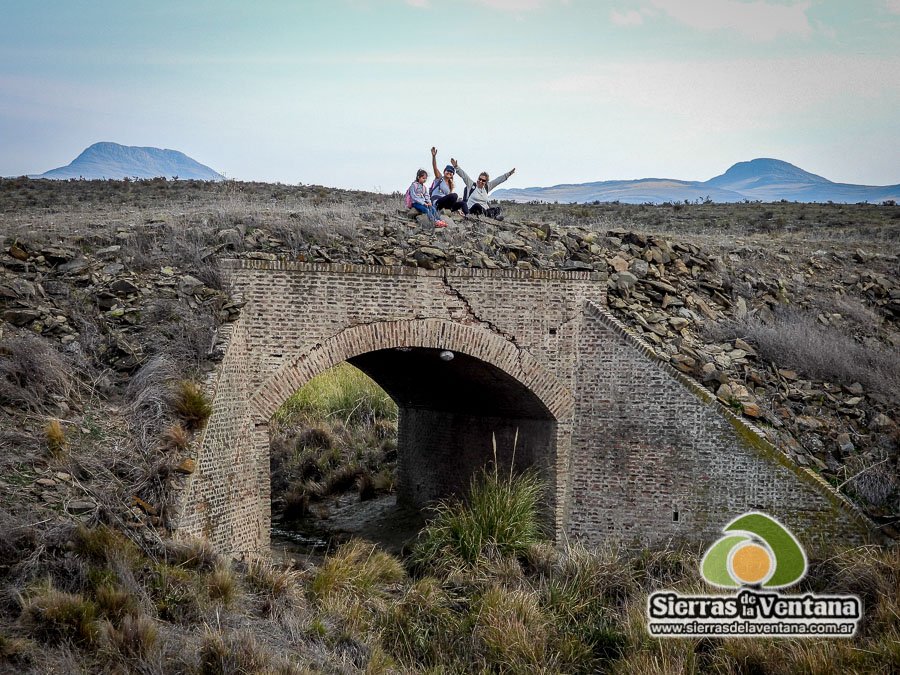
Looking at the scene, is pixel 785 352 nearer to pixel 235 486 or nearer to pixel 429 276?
pixel 429 276

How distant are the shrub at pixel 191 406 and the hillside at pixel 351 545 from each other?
6 cm

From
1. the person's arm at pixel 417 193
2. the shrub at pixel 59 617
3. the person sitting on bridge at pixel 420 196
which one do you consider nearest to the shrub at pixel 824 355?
the person sitting on bridge at pixel 420 196

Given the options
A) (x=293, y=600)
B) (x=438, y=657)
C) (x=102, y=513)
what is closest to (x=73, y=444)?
(x=102, y=513)

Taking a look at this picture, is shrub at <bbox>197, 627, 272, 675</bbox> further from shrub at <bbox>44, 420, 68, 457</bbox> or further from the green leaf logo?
the green leaf logo

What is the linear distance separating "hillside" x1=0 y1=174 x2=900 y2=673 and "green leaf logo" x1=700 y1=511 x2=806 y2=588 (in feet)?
0.95

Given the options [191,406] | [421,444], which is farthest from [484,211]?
[191,406]

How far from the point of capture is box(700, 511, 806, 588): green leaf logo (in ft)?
37.5

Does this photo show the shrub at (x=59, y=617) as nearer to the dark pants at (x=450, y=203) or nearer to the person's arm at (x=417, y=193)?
the person's arm at (x=417, y=193)

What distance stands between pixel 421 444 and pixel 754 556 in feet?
Result: 23.1

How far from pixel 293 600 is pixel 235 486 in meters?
1.82

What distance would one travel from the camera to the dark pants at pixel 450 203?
15062mm

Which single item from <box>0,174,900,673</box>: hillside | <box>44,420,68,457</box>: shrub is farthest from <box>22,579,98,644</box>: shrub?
<box>44,420,68,457</box>: shrub

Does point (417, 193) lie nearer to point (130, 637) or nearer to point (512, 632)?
point (512, 632)

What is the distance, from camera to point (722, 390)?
1263 cm
